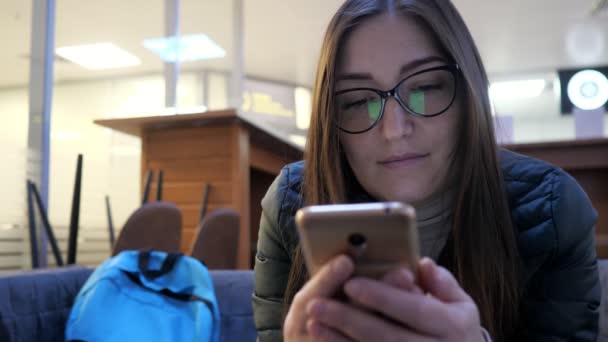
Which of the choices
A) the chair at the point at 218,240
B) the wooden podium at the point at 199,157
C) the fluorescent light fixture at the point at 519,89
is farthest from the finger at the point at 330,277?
the fluorescent light fixture at the point at 519,89

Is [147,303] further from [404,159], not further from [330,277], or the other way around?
[330,277]

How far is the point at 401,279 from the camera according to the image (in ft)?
1.11

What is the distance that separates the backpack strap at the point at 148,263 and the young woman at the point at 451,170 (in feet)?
2.10

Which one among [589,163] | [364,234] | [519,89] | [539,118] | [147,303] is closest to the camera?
[364,234]

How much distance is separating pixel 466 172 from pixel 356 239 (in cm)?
A: 34

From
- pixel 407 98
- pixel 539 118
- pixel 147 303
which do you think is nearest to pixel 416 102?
pixel 407 98

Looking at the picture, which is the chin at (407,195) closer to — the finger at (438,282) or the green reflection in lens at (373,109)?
the green reflection in lens at (373,109)

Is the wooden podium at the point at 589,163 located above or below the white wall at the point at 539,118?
below

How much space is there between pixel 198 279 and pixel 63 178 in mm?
2372

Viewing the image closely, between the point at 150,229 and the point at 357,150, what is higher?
the point at 357,150

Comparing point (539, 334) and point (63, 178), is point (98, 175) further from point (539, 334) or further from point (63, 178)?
point (539, 334)

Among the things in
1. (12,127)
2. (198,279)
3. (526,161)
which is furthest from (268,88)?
(526,161)

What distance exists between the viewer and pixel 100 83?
5762 millimetres

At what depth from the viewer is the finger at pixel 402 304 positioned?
0.34m
